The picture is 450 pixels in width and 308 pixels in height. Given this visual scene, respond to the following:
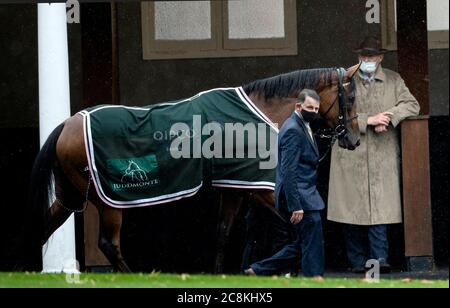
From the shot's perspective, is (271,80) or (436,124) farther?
(436,124)

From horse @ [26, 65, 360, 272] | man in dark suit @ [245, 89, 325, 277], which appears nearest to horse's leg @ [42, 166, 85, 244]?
horse @ [26, 65, 360, 272]

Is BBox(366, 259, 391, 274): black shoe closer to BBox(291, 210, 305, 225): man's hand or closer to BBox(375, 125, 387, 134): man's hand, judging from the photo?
BBox(375, 125, 387, 134): man's hand

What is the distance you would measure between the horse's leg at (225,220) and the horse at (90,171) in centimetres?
16

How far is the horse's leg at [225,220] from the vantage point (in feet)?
41.5

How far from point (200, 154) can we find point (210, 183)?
26 cm

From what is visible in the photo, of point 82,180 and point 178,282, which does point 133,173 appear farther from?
point 178,282

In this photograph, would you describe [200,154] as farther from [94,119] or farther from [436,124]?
[436,124]

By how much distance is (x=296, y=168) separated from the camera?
452 inches

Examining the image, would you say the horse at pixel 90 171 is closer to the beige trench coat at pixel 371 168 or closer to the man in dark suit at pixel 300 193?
the man in dark suit at pixel 300 193

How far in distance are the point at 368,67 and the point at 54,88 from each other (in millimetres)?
2639

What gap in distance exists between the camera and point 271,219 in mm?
12305

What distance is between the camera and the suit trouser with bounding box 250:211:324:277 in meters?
11.6
